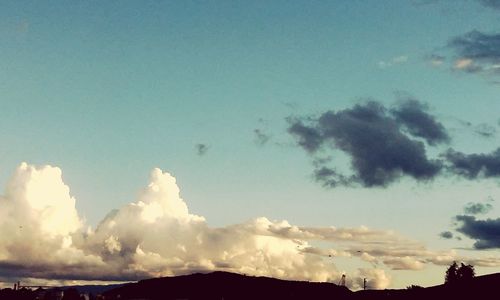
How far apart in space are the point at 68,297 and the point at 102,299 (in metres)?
10.4

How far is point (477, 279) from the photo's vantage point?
17075cm

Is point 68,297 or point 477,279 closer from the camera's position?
point 477,279

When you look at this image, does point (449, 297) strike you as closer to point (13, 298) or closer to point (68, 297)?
point (68, 297)

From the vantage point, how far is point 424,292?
171500 millimetres

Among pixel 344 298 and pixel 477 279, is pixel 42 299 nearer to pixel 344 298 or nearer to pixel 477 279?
pixel 344 298

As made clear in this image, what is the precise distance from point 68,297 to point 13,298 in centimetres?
1722

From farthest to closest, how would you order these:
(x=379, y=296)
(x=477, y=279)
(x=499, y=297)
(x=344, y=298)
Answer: (x=344, y=298) < (x=379, y=296) < (x=477, y=279) < (x=499, y=297)

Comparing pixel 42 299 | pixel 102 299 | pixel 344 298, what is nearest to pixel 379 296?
pixel 344 298

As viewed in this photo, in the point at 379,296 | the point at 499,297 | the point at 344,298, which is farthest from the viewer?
the point at 344,298

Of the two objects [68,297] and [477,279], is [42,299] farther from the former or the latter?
[477,279]

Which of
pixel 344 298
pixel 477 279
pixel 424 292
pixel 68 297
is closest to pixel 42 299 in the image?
pixel 68 297

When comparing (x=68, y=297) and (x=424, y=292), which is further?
(x=68, y=297)

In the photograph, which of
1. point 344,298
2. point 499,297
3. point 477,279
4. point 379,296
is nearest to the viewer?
point 499,297

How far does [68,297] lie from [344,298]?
82336 millimetres
